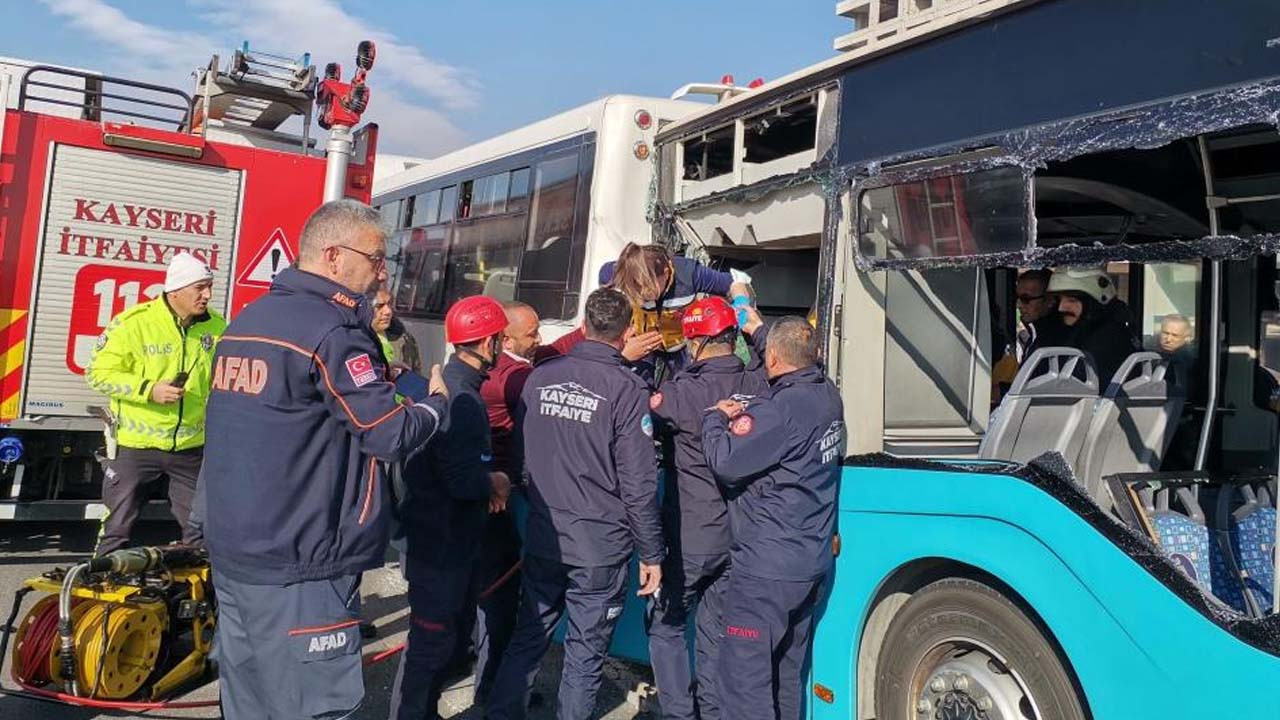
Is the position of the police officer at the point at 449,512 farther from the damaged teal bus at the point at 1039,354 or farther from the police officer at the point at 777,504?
the damaged teal bus at the point at 1039,354

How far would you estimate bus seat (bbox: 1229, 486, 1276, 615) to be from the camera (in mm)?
3513

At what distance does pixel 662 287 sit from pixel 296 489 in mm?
2400

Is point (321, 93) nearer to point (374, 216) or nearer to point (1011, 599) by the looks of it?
point (374, 216)

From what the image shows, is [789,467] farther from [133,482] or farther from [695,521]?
[133,482]

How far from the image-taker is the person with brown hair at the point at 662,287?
472 cm

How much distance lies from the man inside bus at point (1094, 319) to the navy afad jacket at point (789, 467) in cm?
224

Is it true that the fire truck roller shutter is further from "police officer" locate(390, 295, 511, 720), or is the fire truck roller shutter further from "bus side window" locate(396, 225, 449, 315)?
"police officer" locate(390, 295, 511, 720)

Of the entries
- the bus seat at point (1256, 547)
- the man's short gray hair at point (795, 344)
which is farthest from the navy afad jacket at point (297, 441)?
the bus seat at point (1256, 547)

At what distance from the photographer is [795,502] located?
3.70 m

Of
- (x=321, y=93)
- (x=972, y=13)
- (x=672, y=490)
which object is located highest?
(x=321, y=93)

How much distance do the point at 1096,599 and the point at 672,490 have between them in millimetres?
1912

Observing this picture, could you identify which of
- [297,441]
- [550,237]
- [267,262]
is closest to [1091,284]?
[550,237]

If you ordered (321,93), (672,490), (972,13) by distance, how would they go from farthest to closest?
(321,93)
(672,490)
(972,13)

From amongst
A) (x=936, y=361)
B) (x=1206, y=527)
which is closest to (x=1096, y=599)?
(x=1206, y=527)
